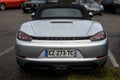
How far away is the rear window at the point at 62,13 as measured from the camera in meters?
6.50

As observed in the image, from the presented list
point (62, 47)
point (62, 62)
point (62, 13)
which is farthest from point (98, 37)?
point (62, 13)

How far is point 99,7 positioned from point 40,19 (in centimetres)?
1609

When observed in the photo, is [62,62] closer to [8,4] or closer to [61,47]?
[61,47]

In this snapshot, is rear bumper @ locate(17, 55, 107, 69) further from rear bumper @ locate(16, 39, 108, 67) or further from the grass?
the grass

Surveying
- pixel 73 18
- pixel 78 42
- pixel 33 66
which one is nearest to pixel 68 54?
pixel 78 42

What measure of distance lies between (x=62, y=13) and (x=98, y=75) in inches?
69.6

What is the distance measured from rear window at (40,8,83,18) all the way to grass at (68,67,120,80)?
1.35 m

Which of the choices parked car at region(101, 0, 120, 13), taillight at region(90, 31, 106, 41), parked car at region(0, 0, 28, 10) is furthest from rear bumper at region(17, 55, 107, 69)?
parked car at region(0, 0, 28, 10)

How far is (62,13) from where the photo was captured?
21.7ft

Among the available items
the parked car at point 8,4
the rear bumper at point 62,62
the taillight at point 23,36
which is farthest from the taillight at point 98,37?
the parked car at point 8,4

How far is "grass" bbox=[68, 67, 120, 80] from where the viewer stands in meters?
5.43

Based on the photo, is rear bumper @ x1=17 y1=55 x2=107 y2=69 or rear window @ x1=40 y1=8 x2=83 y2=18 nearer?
rear bumper @ x1=17 y1=55 x2=107 y2=69

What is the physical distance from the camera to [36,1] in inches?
960

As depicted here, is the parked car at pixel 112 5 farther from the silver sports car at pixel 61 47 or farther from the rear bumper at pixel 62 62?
the rear bumper at pixel 62 62
